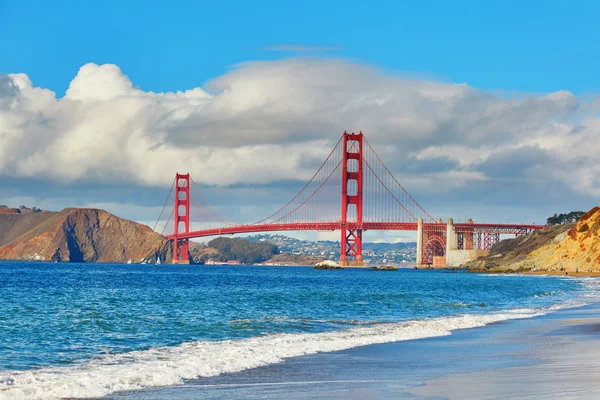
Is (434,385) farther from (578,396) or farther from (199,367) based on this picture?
(199,367)

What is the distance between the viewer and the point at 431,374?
1192 centimetres

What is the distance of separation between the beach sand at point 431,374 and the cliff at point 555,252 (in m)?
71.6

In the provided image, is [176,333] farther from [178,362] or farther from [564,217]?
[564,217]

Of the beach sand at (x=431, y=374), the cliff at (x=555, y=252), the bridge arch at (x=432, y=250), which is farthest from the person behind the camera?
the bridge arch at (x=432, y=250)

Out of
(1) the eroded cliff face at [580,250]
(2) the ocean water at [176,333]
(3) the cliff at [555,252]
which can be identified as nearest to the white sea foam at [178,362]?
(2) the ocean water at [176,333]

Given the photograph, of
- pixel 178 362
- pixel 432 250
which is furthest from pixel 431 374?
pixel 432 250

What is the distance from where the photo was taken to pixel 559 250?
309ft

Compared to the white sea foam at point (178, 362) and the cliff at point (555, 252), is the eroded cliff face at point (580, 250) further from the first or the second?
the white sea foam at point (178, 362)

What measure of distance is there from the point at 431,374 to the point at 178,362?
439 cm

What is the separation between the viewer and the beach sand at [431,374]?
1015 cm

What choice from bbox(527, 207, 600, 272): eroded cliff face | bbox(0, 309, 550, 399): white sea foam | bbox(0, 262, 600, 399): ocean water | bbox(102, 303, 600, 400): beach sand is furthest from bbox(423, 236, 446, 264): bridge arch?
bbox(102, 303, 600, 400): beach sand

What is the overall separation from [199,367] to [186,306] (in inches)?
716

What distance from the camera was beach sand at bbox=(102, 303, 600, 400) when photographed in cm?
1015

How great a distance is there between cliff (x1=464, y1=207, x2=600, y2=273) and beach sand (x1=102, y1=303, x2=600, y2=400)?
235 feet
